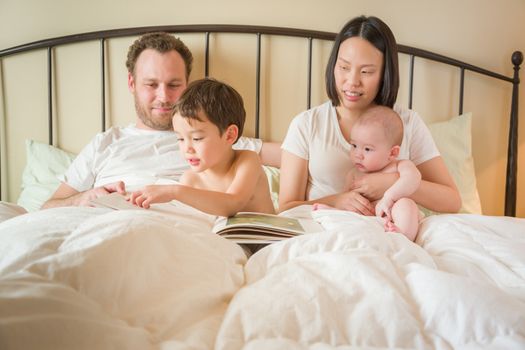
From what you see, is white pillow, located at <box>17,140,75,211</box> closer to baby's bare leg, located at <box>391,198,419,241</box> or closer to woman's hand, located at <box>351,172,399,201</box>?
woman's hand, located at <box>351,172,399,201</box>

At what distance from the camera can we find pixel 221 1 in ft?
6.77

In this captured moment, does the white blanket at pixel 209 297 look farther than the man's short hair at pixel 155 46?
No

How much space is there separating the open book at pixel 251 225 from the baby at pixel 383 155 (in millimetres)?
273

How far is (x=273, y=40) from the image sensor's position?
2080 mm

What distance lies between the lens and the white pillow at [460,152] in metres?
1.93

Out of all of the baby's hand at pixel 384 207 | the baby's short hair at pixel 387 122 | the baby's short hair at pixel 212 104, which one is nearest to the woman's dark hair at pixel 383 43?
the baby's short hair at pixel 387 122

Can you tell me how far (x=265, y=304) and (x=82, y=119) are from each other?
1.72 meters

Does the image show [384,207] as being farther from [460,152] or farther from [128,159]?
[128,159]

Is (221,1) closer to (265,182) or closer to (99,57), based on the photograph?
(99,57)

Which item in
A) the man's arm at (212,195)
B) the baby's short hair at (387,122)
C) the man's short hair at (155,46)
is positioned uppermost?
the man's short hair at (155,46)

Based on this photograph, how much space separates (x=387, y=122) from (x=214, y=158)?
0.55 m

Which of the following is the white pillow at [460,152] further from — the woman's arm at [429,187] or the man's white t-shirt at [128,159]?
the man's white t-shirt at [128,159]

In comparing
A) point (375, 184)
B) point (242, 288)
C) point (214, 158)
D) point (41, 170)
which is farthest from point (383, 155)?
point (41, 170)

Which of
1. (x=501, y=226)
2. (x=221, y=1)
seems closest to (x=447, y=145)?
(x=501, y=226)
